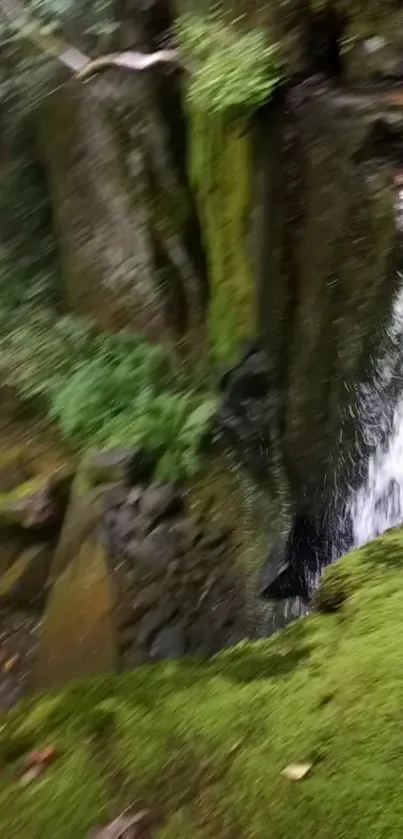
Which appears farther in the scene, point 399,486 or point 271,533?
point 271,533

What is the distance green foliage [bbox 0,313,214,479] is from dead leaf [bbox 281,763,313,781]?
9.75 ft

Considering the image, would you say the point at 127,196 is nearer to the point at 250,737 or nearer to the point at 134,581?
the point at 134,581

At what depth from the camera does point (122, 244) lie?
5.16 m

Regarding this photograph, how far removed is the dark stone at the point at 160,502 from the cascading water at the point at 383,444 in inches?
42.3

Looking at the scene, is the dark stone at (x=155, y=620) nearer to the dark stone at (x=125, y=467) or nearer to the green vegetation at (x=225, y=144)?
the dark stone at (x=125, y=467)

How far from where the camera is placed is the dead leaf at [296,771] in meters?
1.53

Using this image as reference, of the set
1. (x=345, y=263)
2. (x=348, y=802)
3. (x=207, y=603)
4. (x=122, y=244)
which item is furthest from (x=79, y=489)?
(x=348, y=802)

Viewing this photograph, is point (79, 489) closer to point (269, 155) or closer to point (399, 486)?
A: point (399, 486)

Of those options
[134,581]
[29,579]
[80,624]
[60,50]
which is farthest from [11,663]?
[60,50]

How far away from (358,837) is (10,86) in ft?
17.1

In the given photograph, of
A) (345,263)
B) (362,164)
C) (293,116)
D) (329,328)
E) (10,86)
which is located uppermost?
(10,86)

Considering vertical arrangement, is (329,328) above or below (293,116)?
below

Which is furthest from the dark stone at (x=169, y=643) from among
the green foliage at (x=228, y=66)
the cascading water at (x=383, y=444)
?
the green foliage at (x=228, y=66)

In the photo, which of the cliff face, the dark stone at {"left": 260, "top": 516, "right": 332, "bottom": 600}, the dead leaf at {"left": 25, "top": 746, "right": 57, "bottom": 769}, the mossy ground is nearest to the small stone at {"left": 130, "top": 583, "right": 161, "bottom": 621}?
the dark stone at {"left": 260, "top": 516, "right": 332, "bottom": 600}
